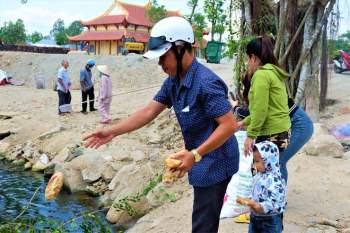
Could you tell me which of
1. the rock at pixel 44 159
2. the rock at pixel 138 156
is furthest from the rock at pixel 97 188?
the rock at pixel 44 159

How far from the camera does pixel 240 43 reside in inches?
316

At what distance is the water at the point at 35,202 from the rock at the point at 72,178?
0.15 meters

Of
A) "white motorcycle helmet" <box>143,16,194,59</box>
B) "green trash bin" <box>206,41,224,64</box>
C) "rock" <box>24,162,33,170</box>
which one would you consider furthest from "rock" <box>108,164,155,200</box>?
"green trash bin" <box>206,41,224,64</box>

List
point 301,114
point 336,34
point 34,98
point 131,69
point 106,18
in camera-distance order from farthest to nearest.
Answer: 1. point 106,18
2. point 131,69
3. point 34,98
4. point 336,34
5. point 301,114

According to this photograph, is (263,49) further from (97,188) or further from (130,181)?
(97,188)

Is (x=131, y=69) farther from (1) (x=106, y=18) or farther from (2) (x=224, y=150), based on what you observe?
(1) (x=106, y=18)

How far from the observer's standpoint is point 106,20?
40156mm

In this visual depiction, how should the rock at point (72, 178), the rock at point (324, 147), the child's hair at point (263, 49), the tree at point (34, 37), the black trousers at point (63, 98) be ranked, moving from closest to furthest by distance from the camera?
the child's hair at point (263, 49)
the rock at point (324, 147)
the rock at point (72, 178)
the black trousers at point (63, 98)
the tree at point (34, 37)

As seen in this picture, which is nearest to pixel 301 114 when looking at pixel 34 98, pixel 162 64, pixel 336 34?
pixel 162 64

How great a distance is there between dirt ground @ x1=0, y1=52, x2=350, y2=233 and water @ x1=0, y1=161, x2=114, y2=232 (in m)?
1.49

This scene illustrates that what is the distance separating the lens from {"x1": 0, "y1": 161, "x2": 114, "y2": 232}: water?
6.62 m

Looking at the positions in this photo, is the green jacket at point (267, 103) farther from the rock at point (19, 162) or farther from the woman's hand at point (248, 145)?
the rock at point (19, 162)

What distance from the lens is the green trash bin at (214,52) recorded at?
2338 cm

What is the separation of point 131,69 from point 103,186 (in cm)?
1328
